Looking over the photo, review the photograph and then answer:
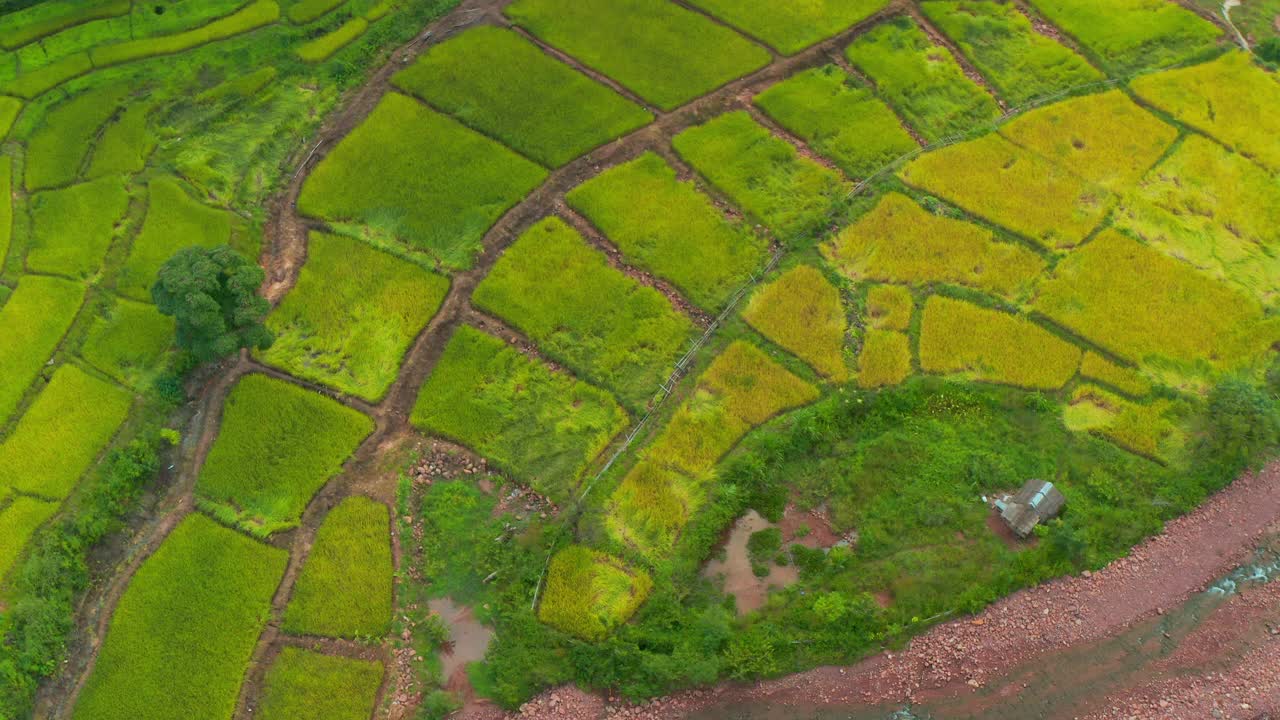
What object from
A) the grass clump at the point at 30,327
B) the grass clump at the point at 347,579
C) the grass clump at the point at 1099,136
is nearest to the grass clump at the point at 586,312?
the grass clump at the point at 347,579

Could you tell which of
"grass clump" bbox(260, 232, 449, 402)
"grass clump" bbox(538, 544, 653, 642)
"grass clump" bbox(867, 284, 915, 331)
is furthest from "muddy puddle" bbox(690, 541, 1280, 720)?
"grass clump" bbox(260, 232, 449, 402)

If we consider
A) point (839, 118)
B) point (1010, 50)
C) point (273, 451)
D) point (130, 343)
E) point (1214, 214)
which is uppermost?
point (1010, 50)

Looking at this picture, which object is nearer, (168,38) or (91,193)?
(91,193)

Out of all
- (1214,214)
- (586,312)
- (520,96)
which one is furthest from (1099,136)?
(520,96)

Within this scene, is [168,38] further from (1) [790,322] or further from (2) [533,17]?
(1) [790,322]

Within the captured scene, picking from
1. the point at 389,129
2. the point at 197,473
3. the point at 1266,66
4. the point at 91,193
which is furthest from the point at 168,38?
the point at 1266,66

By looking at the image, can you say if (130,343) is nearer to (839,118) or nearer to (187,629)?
(187,629)
